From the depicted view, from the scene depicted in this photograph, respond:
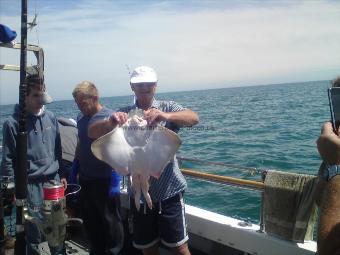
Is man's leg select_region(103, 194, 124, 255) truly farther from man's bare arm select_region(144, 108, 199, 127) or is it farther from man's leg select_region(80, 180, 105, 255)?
man's bare arm select_region(144, 108, 199, 127)

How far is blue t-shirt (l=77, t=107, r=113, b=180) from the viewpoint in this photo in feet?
12.6

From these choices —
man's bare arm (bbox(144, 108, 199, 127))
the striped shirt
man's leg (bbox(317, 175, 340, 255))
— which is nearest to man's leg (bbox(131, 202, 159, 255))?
the striped shirt

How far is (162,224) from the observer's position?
3.01 m

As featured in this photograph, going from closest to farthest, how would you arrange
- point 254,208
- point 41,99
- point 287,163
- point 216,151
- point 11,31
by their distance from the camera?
1. point 11,31
2. point 41,99
3. point 254,208
4. point 287,163
5. point 216,151

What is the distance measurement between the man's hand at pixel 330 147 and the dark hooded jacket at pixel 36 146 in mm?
2733

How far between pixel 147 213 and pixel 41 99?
161 centimetres

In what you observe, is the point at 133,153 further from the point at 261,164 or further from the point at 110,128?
the point at 261,164

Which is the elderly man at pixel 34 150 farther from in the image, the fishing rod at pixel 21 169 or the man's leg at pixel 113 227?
the man's leg at pixel 113 227

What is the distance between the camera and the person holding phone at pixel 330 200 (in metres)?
1.48

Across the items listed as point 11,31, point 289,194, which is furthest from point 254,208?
point 11,31

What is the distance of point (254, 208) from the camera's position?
282 inches

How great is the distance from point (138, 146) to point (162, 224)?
0.80 m

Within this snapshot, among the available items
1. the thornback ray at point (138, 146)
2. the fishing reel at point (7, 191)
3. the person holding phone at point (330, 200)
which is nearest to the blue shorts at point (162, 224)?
the thornback ray at point (138, 146)

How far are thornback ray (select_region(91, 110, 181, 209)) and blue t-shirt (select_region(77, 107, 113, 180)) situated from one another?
1.17m
